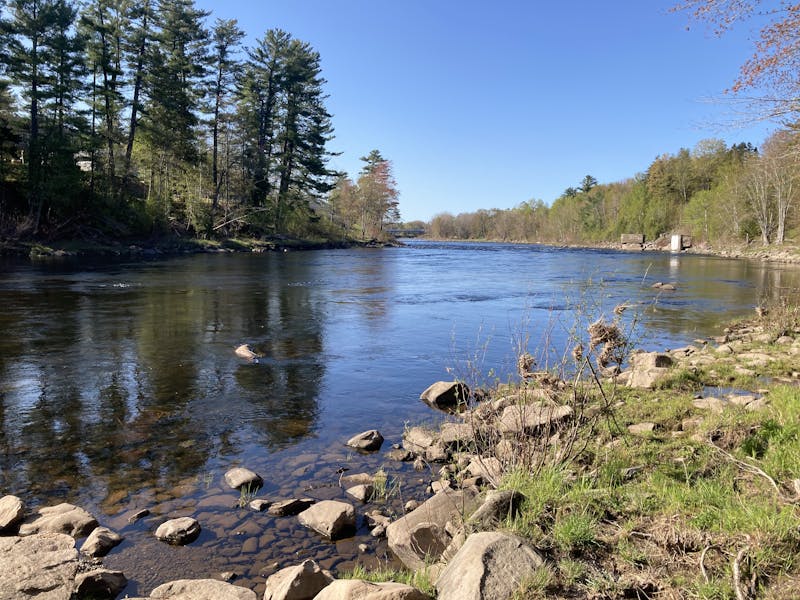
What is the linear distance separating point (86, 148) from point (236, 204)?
14860 millimetres

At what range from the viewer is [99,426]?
7.54 m

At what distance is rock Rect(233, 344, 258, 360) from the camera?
37.9 ft

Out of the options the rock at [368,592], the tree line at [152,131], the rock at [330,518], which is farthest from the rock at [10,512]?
the tree line at [152,131]

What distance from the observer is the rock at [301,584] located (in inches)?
143

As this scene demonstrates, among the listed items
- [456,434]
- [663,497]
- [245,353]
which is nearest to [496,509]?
[663,497]

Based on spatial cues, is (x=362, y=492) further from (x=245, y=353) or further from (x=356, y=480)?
(x=245, y=353)

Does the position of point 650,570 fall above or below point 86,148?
below

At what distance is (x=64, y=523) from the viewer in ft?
16.0

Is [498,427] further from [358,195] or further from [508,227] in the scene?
[508,227]

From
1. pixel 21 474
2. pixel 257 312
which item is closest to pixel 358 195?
pixel 257 312

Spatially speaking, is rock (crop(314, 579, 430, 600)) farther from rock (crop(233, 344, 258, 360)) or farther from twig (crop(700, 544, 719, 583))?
rock (crop(233, 344, 258, 360))

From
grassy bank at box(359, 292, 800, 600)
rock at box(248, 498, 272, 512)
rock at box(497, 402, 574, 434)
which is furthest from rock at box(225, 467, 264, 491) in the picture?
rock at box(497, 402, 574, 434)

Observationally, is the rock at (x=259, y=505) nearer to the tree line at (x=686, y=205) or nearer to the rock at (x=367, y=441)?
the rock at (x=367, y=441)

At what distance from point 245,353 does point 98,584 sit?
26.1 ft
